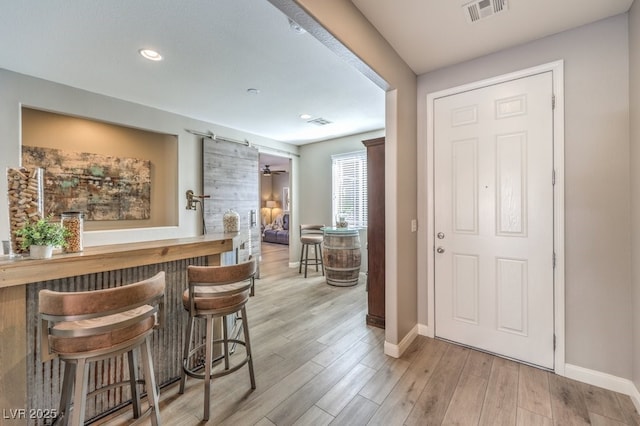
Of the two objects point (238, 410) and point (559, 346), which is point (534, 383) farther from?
point (238, 410)

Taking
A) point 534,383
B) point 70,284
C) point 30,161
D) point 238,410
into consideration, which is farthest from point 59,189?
point 534,383

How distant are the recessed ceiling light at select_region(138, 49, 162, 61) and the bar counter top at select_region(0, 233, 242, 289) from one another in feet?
5.48

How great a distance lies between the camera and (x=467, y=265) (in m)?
2.44

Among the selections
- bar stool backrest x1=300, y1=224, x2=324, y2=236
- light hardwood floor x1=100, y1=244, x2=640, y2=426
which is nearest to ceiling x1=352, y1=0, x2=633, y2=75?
light hardwood floor x1=100, y1=244, x2=640, y2=426

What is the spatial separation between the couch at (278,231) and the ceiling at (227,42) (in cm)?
601

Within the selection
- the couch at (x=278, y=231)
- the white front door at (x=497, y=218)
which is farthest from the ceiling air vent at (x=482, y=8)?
the couch at (x=278, y=231)

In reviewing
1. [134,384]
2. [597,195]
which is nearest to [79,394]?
[134,384]

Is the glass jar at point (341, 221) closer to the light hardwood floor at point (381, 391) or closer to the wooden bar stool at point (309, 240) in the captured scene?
the wooden bar stool at point (309, 240)

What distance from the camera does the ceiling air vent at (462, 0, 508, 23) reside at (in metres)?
1.76

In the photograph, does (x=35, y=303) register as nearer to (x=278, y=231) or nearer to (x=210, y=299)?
(x=210, y=299)

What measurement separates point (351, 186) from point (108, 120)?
146 inches

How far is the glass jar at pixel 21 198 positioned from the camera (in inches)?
52.4

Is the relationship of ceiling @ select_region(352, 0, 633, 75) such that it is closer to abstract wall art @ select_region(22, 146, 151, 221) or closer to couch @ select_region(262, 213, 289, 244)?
abstract wall art @ select_region(22, 146, 151, 221)

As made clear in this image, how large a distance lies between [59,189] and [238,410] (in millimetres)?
3554
